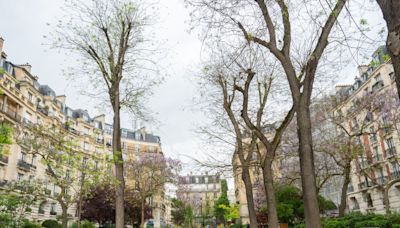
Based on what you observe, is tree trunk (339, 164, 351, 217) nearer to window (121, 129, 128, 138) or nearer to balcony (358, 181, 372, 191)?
balcony (358, 181, 372, 191)

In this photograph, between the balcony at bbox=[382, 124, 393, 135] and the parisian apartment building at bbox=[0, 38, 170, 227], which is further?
the parisian apartment building at bbox=[0, 38, 170, 227]

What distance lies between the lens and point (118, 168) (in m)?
11.1

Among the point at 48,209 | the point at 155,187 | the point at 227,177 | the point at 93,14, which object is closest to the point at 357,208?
the point at 155,187

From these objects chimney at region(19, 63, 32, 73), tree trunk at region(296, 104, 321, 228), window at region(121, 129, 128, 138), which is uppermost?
chimney at region(19, 63, 32, 73)

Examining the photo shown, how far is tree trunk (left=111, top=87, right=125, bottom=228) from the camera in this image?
34.7ft

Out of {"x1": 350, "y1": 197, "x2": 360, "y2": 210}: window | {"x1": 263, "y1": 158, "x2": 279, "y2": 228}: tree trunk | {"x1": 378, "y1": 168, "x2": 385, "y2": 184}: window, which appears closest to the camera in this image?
{"x1": 263, "y1": 158, "x2": 279, "y2": 228}: tree trunk

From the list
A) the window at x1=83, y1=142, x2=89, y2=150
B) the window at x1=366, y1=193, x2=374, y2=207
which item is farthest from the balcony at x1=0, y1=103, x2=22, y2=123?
the window at x1=366, y1=193, x2=374, y2=207

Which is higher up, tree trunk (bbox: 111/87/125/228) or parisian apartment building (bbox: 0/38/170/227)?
parisian apartment building (bbox: 0/38/170/227)

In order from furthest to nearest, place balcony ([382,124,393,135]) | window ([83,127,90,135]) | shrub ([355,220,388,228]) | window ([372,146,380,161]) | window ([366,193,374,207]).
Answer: window ([83,127,90,135]) → window ([366,193,374,207]) → window ([372,146,380,161]) → balcony ([382,124,393,135]) → shrub ([355,220,388,228])

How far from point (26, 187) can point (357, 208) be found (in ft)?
118

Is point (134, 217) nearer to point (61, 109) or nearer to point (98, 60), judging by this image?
point (61, 109)

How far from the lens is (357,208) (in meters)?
40.0

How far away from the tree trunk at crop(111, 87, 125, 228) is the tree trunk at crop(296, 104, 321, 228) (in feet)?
20.0

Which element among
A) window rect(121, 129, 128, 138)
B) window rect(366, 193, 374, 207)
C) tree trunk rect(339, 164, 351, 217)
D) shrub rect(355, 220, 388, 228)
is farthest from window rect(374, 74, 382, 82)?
window rect(121, 129, 128, 138)
